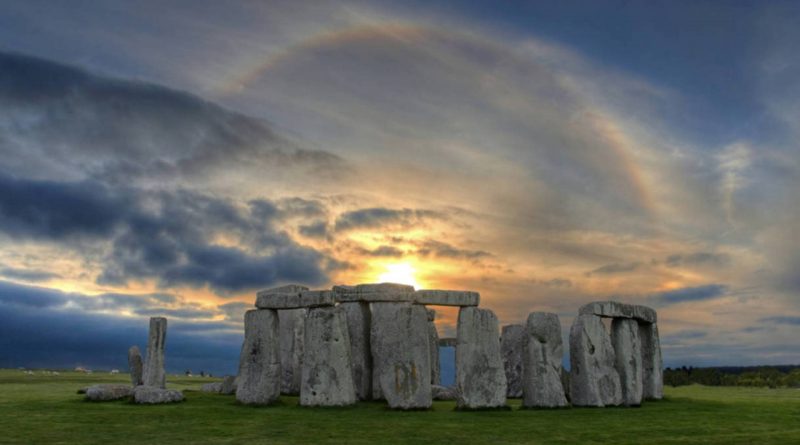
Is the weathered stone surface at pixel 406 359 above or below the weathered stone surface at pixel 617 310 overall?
below

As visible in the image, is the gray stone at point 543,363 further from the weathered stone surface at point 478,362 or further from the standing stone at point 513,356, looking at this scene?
the standing stone at point 513,356

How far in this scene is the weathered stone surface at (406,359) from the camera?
2083cm

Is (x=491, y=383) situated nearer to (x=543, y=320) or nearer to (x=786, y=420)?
(x=543, y=320)

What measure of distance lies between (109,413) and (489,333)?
10521 millimetres

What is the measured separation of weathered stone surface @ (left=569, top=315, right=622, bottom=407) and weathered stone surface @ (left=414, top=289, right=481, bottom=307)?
3.84 m

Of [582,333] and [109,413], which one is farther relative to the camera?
[582,333]

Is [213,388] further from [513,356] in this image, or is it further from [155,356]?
[513,356]

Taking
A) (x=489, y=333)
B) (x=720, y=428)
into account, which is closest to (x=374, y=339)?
(x=489, y=333)

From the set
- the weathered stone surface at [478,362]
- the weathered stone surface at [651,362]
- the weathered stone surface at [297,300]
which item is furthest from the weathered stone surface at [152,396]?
the weathered stone surface at [651,362]

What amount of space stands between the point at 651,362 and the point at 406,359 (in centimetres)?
1067

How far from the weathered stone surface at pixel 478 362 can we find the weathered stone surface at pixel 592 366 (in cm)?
297

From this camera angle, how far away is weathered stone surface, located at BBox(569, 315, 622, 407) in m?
22.8

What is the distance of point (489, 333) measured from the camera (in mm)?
21547

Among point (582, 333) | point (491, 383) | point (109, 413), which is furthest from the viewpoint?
point (582, 333)
